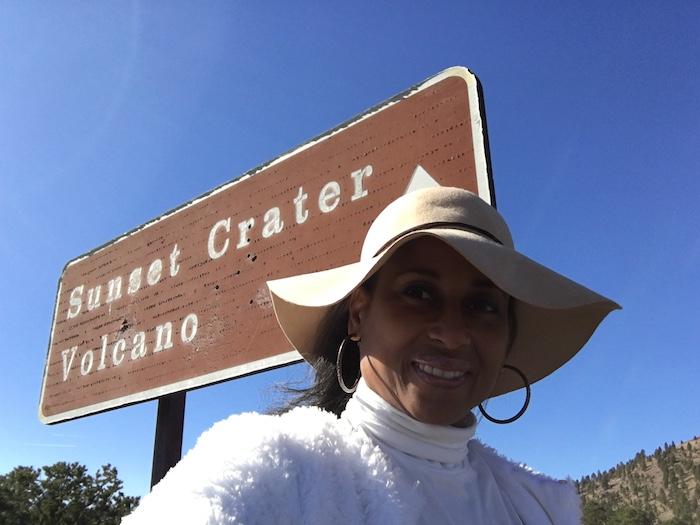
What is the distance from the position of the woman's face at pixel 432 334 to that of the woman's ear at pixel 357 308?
3cm

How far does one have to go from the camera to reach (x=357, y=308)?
139 centimetres

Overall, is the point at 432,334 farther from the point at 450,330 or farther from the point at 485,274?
the point at 485,274

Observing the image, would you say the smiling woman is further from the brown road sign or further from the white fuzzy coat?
the brown road sign

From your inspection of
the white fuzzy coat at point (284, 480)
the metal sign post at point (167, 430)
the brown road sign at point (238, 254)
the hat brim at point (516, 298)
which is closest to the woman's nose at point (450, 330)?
the hat brim at point (516, 298)

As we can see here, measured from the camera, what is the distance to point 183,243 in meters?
3.06

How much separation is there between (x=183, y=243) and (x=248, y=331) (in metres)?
0.83

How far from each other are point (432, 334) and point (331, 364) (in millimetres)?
504

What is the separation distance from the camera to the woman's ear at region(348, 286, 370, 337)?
53.5 inches

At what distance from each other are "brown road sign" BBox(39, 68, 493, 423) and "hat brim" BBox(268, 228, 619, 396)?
1.67 feet

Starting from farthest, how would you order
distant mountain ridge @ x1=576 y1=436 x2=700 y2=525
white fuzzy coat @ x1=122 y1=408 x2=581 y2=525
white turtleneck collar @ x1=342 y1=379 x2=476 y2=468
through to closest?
distant mountain ridge @ x1=576 y1=436 x2=700 y2=525 < white turtleneck collar @ x1=342 y1=379 x2=476 y2=468 < white fuzzy coat @ x1=122 y1=408 x2=581 y2=525

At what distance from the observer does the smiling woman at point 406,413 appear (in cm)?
95

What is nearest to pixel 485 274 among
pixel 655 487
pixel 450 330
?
pixel 450 330

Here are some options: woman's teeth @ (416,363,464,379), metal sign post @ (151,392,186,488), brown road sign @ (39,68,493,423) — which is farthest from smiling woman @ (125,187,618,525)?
metal sign post @ (151,392,186,488)

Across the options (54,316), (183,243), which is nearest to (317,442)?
(183,243)
